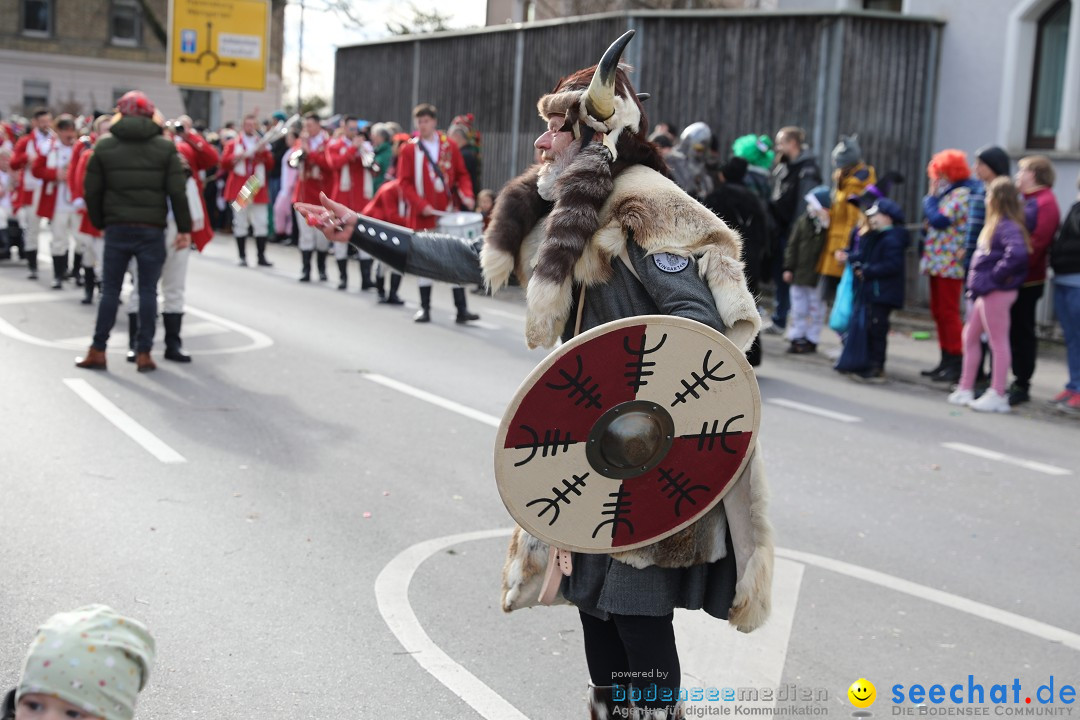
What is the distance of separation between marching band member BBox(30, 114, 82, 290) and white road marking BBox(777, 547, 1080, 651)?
11.0 m

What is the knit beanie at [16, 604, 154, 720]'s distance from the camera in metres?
2.24

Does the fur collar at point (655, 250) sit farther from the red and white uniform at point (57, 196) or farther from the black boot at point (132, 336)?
the red and white uniform at point (57, 196)

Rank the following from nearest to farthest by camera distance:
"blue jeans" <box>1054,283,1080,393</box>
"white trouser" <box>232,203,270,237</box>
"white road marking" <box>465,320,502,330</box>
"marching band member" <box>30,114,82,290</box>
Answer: "blue jeans" <box>1054,283,1080,393</box> < "white road marking" <box>465,320,502,330</box> < "marching band member" <box>30,114,82,290</box> < "white trouser" <box>232,203,270,237</box>

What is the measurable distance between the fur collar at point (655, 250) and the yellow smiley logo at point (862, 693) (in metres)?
1.64

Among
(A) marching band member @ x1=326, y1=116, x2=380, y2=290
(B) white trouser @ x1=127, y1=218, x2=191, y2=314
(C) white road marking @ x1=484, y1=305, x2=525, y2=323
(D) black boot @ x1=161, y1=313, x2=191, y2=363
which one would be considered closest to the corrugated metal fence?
(A) marching band member @ x1=326, y1=116, x2=380, y2=290

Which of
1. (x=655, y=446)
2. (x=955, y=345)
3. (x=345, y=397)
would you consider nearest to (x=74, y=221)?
(x=345, y=397)

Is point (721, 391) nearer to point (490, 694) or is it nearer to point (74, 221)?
point (490, 694)

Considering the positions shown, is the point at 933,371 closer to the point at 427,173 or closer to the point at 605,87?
the point at 427,173

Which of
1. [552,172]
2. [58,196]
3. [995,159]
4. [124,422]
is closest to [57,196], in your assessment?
[58,196]

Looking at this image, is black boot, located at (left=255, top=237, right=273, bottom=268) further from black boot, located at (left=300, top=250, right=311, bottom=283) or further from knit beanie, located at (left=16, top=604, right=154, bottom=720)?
knit beanie, located at (left=16, top=604, right=154, bottom=720)

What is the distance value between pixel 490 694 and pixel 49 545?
234cm

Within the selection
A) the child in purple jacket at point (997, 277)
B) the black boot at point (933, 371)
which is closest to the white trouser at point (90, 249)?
the black boot at point (933, 371)

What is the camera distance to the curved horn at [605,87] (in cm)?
302

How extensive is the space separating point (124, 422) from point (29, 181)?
367 inches
